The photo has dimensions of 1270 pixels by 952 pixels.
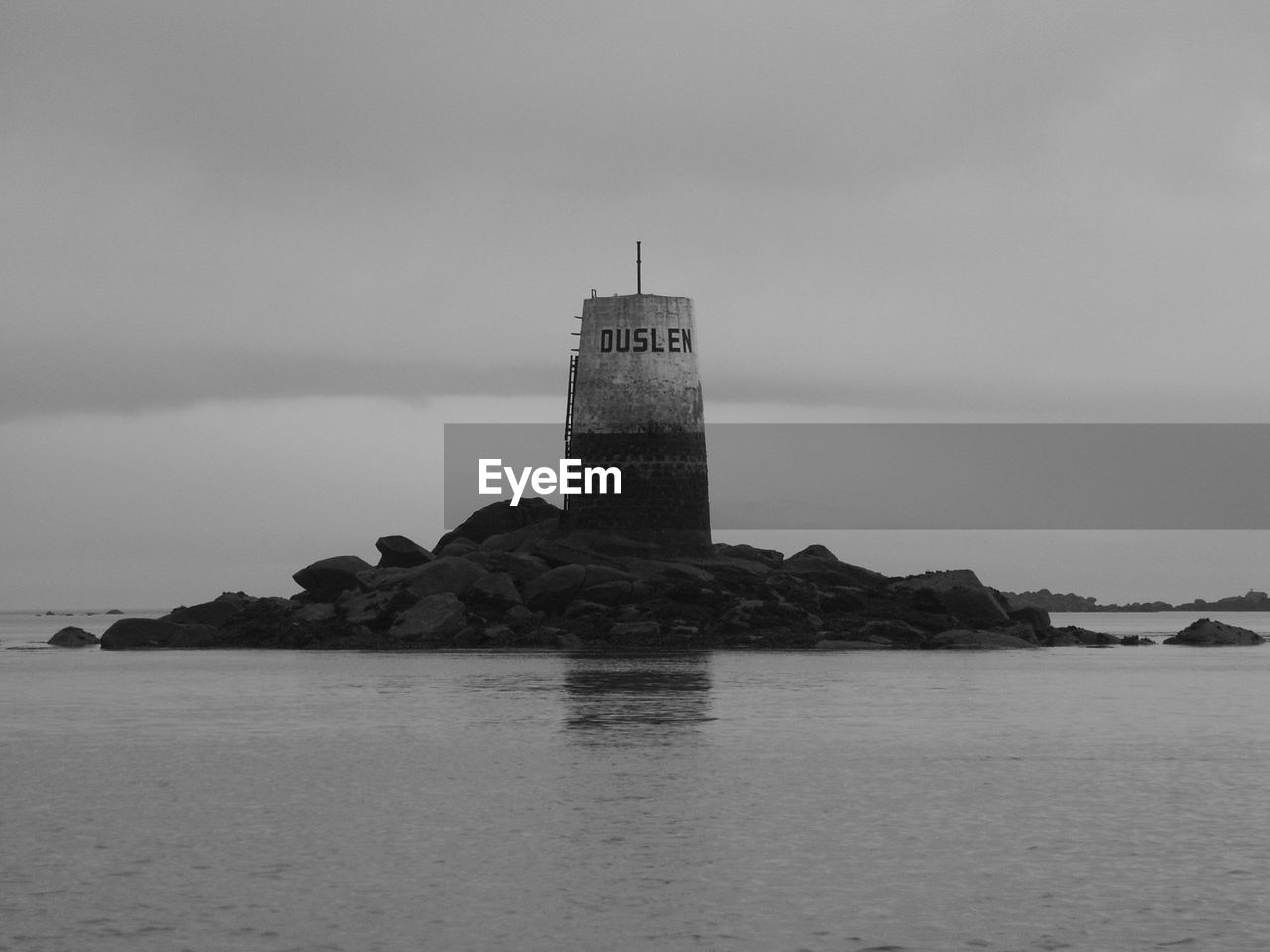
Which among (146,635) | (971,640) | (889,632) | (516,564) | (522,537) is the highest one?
(522,537)

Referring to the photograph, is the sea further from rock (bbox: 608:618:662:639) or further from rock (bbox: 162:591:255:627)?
rock (bbox: 162:591:255:627)

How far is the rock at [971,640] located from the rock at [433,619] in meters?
15.7

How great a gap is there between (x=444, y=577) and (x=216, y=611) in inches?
428

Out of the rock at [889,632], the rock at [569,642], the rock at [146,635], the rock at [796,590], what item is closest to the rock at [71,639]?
the rock at [146,635]

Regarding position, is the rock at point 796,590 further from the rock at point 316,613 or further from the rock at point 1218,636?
the rock at point 1218,636

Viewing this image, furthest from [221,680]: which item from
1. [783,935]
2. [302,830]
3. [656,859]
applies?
[783,935]

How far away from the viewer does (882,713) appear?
3869 cm

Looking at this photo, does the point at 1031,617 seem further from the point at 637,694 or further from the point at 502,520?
the point at 637,694

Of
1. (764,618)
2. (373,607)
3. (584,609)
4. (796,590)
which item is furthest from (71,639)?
(764,618)

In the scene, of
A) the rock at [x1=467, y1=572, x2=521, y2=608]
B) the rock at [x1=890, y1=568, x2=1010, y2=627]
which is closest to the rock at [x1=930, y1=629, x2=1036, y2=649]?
the rock at [x1=890, y1=568, x2=1010, y2=627]

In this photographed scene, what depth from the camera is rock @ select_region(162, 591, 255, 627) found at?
67.3 m

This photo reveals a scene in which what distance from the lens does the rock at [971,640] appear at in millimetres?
61856

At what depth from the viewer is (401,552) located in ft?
217

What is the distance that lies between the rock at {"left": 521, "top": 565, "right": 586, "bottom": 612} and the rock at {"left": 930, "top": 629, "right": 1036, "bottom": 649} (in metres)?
12.0
